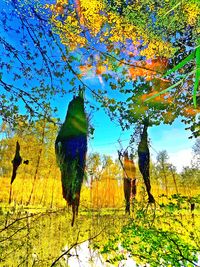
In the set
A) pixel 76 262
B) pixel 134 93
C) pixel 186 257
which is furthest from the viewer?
pixel 134 93

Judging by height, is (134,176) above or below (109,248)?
above

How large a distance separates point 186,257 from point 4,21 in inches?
250

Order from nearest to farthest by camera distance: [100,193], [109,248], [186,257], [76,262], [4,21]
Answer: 1. [4,21]
2. [186,257]
3. [109,248]
4. [76,262]
5. [100,193]

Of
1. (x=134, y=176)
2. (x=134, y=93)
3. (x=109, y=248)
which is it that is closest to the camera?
(x=109, y=248)

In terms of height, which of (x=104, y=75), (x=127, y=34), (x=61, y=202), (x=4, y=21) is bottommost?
(x=61, y=202)

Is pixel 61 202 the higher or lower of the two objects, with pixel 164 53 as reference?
lower

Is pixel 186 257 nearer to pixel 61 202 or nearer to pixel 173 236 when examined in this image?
pixel 173 236

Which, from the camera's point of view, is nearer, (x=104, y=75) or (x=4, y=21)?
(x=4, y=21)

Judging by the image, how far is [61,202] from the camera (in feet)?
67.9

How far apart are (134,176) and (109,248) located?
425cm

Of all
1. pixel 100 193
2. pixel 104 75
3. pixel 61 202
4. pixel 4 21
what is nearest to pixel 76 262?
pixel 104 75

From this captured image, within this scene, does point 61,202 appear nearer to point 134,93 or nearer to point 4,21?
point 134,93

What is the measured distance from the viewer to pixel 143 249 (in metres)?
6.94

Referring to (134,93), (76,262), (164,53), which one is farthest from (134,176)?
(164,53)
